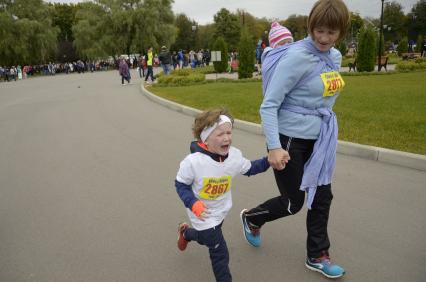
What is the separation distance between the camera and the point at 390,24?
87.7 metres

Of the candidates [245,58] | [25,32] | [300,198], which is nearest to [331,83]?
[300,198]

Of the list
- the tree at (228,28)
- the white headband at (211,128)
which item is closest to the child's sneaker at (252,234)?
the white headband at (211,128)

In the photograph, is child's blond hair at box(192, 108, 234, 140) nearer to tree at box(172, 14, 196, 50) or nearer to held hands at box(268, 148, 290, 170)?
held hands at box(268, 148, 290, 170)

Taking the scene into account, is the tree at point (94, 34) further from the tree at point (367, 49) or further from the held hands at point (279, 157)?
the held hands at point (279, 157)

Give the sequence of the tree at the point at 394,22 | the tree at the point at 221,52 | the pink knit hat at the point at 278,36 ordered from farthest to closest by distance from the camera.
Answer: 1. the tree at the point at 394,22
2. the tree at the point at 221,52
3. the pink knit hat at the point at 278,36

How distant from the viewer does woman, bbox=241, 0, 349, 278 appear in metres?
2.34

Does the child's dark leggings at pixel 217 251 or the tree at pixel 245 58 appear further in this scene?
the tree at pixel 245 58

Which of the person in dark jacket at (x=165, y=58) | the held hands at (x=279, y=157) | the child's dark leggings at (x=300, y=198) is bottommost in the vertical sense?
the child's dark leggings at (x=300, y=198)

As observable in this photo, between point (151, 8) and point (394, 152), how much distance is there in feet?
160

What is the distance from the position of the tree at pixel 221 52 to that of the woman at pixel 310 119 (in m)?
21.3

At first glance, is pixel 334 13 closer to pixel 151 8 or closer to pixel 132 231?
pixel 132 231

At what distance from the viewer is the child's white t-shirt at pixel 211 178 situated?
2.48m

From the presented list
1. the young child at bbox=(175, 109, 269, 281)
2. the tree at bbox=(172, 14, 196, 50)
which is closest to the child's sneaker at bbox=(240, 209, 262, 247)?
the young child at bbox=(175, 109, 269, 281)

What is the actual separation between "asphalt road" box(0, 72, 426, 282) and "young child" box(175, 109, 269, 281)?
461 millimetres
